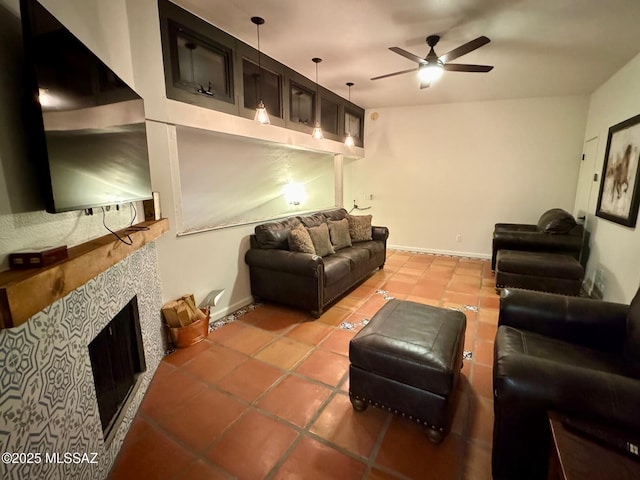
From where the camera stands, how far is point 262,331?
2689mm

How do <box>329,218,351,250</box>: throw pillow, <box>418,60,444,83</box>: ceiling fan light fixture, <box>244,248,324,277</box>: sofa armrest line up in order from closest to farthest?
<box>418,60,444,83</box>: ceiling fan light fixture, <box>244,248,324,277</box>: sofa armrest, <box>329,218,351,250</box>: throw pillow

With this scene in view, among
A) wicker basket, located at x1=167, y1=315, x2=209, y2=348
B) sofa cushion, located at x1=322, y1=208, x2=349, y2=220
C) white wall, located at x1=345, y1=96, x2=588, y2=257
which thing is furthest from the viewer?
white wall, located at x1=345, y1=96, x2=588, y2=257

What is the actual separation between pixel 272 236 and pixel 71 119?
2.11 metres

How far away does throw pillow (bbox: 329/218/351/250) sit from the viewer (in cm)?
385

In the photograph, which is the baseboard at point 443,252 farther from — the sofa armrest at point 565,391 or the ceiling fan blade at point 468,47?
the sofa armrest at point 565,391

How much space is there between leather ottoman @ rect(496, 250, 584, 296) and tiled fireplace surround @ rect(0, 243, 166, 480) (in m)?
3.71

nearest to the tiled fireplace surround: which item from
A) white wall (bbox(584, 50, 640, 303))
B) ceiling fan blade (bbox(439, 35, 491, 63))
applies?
ceiling fan blade (bbox(439, 35, 491, 63))

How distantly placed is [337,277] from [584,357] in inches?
79.5

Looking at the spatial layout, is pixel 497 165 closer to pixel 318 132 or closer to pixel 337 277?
pixel 318 132

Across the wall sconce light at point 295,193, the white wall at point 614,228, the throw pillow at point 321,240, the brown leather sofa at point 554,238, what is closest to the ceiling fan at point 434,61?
the white wall at point 614,228

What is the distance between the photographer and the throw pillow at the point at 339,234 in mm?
3850

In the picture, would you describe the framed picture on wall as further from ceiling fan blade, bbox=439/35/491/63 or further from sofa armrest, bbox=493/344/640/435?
sofa armrest, bbox=493/344/640/435

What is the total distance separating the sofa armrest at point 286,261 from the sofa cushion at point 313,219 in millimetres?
739

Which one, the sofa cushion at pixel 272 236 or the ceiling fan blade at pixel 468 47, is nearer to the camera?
the ceiling fan blade at pixel 468 47
